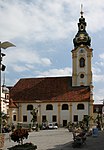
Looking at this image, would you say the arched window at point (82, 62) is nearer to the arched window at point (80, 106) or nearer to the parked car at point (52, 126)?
the arched window at point (80, 106)

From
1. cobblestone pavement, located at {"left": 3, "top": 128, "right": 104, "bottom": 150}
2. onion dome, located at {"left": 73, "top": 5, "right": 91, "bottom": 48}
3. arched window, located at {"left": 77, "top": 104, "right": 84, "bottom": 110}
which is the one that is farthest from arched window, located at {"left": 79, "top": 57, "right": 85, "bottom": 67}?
cobblestone pavement, located at {"left": 3, "top": 128, "right": 104, "bottom": 150}

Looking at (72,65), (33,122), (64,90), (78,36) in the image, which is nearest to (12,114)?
(33,122)

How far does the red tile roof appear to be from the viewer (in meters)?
75.0

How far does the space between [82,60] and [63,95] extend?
911 centimetres

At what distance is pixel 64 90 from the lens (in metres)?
76.6

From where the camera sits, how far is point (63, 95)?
249 ft

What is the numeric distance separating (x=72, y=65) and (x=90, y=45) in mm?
6209

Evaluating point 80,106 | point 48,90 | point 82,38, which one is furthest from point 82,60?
point 80,106

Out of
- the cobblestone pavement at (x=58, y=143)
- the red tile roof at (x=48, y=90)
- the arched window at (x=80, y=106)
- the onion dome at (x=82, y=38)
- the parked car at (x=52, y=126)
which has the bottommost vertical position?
the cobblestone pavement at (x=58, y=143)

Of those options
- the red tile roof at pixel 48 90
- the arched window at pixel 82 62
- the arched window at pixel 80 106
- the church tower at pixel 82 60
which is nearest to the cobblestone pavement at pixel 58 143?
the arched window at pixel 80 106

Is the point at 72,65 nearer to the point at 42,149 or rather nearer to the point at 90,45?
the point at 90,45

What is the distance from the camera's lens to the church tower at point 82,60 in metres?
77.1

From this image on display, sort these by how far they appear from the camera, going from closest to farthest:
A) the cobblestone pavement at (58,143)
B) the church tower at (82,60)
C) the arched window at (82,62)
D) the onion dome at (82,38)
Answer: the cobblestone pavement at (58,143) < the church tower at (82,60) < the arched window at (82,62) < the onion dome at (82,38)

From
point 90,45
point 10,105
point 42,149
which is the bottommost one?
point 42,149
